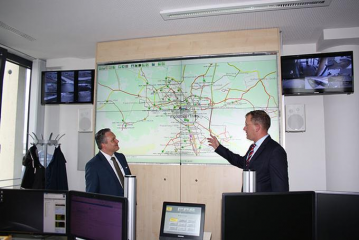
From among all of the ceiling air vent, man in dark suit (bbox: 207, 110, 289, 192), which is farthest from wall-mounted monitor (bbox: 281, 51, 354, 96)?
the ceiling air vent

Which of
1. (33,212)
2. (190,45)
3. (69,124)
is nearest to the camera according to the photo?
(33,212)

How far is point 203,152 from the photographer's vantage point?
144 inches

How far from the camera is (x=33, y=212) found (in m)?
1.91

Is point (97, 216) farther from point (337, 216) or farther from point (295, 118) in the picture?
point (295, 118)

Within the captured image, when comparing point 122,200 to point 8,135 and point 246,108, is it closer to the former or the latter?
point 246,108

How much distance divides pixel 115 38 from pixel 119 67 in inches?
16.8

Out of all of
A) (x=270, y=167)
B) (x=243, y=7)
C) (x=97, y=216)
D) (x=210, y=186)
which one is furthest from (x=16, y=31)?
(x=270, y=167)

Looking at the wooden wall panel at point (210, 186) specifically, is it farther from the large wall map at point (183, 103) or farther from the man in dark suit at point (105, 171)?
the man in dark suit at point (105, 171)

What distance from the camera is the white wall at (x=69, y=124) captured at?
485cm

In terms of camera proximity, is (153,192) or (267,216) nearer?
(267,216)

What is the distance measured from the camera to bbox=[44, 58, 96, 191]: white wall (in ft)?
15.9

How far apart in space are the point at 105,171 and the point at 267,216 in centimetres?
189

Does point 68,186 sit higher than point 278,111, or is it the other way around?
point 278,111

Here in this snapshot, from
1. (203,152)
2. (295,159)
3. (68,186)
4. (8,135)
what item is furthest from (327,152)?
(8,135)
